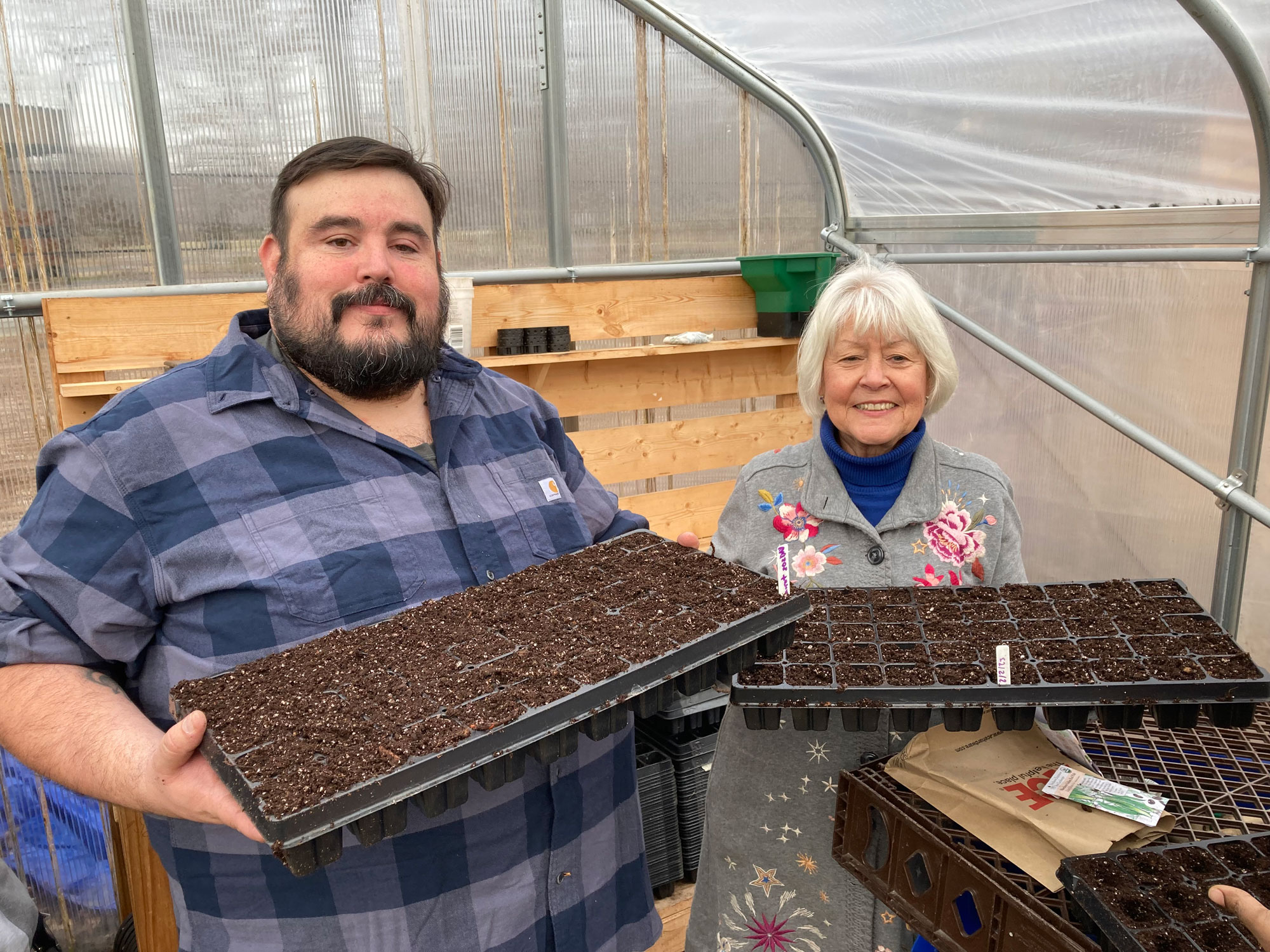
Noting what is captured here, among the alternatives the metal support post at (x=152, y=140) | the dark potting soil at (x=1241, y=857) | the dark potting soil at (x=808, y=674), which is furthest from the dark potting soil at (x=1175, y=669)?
the metal support post at (x=152, y=140)

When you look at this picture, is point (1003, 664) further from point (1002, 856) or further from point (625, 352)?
point (625, 352)

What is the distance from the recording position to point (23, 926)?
5.95 feet

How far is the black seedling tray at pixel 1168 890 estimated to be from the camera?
3.17 ft

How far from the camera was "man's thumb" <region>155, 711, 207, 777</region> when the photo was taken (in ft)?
3.09

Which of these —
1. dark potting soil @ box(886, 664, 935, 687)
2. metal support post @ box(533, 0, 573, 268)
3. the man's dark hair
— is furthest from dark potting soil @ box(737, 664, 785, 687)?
metal support post @ box(533, 0, 573, 268)

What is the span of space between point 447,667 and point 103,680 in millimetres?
428

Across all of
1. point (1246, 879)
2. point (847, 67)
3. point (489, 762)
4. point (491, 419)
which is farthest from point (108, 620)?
point (847, 67)

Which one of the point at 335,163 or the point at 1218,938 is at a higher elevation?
the point at 335,163

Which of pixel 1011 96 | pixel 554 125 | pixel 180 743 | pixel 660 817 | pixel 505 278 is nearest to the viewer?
pixel 180 743

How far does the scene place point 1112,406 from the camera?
2445 mm

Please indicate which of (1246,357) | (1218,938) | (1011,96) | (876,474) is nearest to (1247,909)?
(1218,938)

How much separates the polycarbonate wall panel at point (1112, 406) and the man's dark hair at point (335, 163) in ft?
6.18

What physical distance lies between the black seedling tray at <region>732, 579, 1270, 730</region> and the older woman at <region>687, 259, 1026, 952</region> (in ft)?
0.57

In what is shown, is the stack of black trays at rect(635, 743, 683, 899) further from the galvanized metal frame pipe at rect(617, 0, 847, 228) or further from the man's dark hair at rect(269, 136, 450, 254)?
the galvanized metal frame pipe at rect(617, 0, 847, 228)
